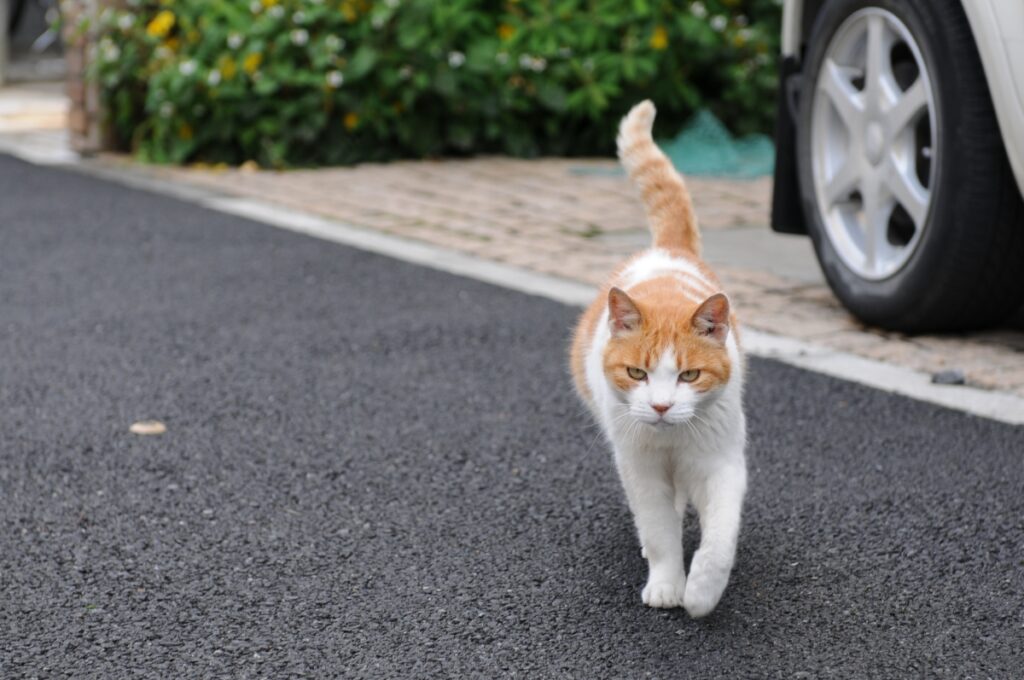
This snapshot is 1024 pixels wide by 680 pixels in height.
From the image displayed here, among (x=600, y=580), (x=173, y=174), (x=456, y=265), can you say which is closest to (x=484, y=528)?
(x=600, y=580)

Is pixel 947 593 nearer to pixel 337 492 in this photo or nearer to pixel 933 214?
pixel 337 492

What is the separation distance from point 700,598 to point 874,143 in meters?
2.56

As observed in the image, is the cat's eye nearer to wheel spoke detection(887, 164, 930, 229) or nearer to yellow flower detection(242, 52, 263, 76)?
wheel spoke detection(887, 164, 930, 229)

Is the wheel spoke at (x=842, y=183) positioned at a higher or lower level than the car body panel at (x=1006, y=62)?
lower

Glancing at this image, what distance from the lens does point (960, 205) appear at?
14.2 ft

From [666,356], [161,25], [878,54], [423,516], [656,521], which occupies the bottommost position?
[423,516]

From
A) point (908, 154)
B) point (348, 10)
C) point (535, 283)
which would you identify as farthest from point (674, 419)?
point (348, 10)

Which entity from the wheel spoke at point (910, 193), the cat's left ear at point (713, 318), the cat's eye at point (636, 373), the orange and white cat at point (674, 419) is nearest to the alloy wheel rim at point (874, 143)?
the wheel spoke at point (910, 193)

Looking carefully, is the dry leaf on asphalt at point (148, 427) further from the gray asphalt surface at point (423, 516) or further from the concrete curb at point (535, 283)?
the concrete curb at point (535, 283)

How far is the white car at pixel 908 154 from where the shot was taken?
14.1 ft

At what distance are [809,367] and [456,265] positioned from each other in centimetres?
199

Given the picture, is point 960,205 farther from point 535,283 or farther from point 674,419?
point 674,419

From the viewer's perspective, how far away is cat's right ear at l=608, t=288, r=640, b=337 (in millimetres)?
2721

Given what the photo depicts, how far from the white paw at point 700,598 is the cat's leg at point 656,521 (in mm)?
129
